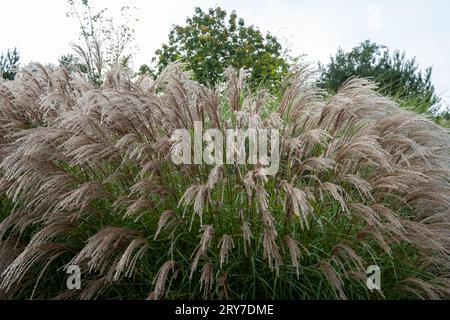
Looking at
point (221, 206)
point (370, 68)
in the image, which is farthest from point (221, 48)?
point (221, 206)

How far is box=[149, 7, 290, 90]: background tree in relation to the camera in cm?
1267

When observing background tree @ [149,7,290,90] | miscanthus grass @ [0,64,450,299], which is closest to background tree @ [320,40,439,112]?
background tree @ [149,7,290,90]

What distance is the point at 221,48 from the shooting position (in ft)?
44.0

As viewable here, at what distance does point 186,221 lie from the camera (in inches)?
138

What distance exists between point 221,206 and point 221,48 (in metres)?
10.3

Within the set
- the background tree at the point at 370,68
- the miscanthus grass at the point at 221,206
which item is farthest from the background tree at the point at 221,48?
the miscanthus grass at the point at 221,206

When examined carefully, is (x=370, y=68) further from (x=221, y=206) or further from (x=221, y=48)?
(x=221, y=206)

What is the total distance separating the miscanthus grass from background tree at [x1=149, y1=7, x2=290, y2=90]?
805 cm

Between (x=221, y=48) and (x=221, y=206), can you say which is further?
(x=221, y=48)

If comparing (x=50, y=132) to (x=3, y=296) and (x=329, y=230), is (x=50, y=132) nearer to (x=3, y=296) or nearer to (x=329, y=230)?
(x=3, y=296)

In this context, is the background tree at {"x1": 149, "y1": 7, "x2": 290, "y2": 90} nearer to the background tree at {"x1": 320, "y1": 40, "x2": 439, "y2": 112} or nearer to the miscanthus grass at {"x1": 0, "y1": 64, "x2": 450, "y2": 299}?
the background tree at {"x1": 320, "y1": 40, "x2": 439, "y2": 112}

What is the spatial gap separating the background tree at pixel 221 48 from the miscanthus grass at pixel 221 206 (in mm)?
→ 8051

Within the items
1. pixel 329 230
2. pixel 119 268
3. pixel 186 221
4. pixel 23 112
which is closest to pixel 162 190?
pixel 186 221

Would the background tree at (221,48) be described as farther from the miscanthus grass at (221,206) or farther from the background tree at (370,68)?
the miscanthus grass at (221,206)
